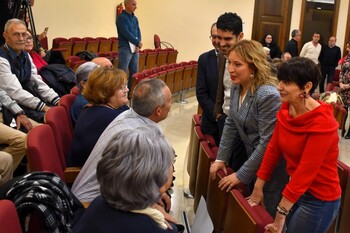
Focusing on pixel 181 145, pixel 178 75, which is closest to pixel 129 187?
pixel 181 145

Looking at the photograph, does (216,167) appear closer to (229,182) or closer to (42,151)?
(229,182)

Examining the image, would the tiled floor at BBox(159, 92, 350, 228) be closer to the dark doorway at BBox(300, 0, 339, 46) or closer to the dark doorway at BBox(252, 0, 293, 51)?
the dark doorway at BBox(252, 0, 293, 51)

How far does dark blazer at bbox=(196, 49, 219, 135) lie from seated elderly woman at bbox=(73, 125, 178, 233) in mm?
1785

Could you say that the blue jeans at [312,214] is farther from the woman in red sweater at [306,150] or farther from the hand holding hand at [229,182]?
the hand holding hand at [229,182]

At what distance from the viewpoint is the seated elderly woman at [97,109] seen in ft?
7.78

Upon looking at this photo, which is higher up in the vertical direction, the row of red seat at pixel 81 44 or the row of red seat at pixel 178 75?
the row of red seat at pixel 81 44

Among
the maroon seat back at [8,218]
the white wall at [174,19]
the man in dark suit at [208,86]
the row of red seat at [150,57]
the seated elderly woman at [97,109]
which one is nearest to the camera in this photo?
the maroon seat back at [8,218]

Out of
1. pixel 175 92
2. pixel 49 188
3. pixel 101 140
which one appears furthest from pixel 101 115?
pixel 175 92

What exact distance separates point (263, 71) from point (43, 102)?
2241 mm

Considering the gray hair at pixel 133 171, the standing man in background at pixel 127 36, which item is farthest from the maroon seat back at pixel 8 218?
the standing man in background at pixel 127 36

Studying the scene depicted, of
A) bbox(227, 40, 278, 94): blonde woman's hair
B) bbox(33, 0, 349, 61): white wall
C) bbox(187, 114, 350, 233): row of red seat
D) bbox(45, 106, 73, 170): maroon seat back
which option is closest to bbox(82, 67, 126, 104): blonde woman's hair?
bbox(45, 106, 73, 170): maroon seat back

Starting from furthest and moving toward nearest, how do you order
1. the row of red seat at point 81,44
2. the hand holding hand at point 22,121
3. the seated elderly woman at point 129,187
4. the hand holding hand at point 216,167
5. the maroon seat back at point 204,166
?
the row of red seat at point 81,44 < the hand holding hand at point 22,121 < the maroon seat back at point 204,166 < the hand holding hand at point 216,167 < the seated elderly woman at point 129,187

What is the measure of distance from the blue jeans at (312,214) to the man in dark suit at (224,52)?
1.04 metres

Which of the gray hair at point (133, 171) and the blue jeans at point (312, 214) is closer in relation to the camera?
the gray hair at point (133, 171)
